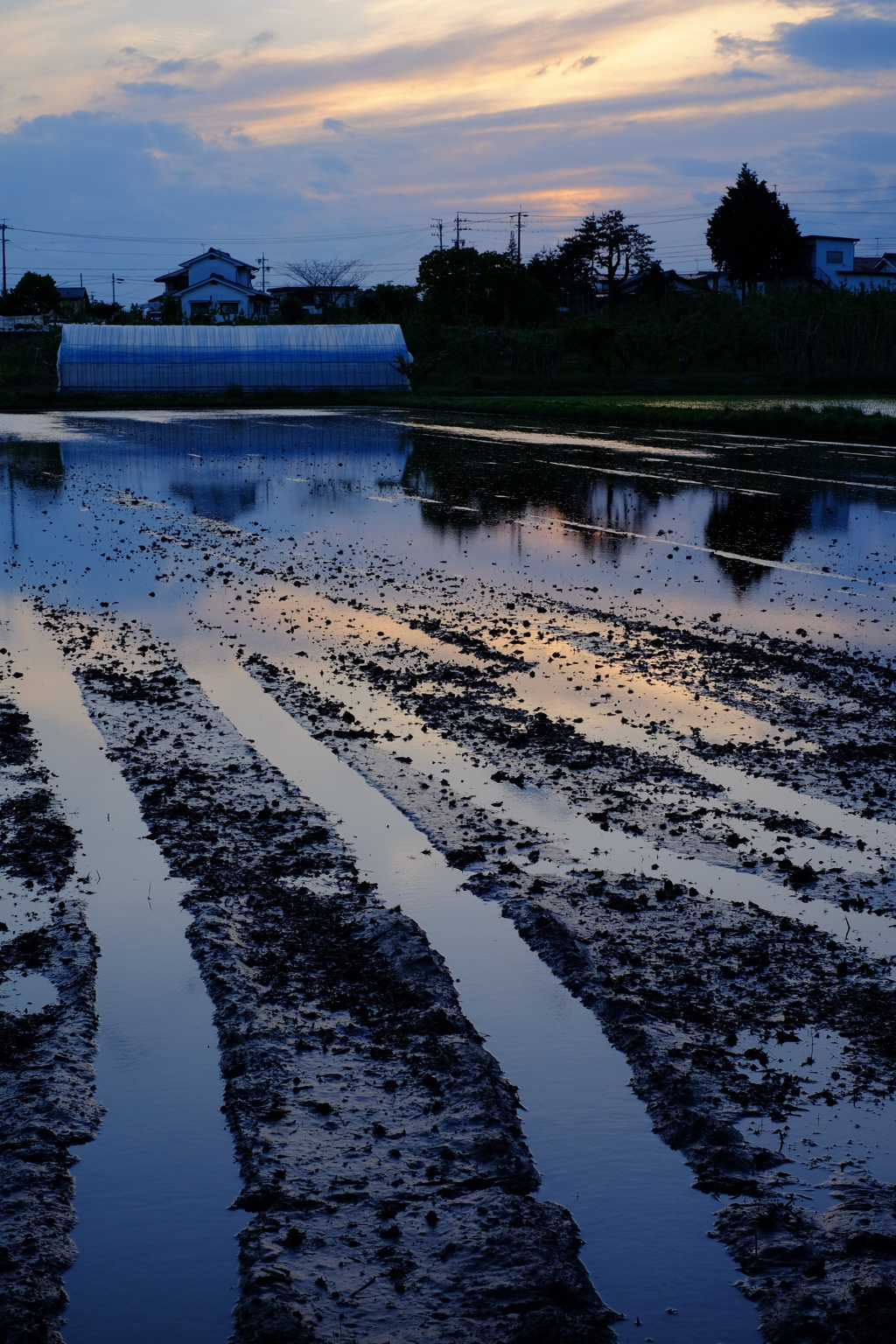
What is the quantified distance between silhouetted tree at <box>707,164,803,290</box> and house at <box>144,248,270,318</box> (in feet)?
113

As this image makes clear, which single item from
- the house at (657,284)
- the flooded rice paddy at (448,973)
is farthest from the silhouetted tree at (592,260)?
the flooded rice paddy at (448,973)

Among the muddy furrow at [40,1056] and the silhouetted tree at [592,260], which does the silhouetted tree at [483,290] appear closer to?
the silhouetted tree at [592,260]

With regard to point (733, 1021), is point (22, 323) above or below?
above

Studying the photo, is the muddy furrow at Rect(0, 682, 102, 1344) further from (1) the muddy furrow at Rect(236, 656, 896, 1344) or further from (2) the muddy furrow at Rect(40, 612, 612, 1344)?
(1) the muddy furrow at Rect(236, 656, 896, 1344)

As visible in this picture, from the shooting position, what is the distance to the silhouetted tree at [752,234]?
3044 inches

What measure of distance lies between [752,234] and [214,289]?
139 feet

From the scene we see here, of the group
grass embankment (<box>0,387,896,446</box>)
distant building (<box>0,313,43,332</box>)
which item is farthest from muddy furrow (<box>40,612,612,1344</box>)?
distant building (<box>0,313,43,332</box>)

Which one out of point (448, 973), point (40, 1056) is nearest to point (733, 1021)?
point (448, 973)

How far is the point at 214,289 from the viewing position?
101 meters

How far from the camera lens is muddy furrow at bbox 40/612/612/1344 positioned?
300 centimetres

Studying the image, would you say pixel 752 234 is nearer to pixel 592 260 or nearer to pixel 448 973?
pixel 592 260

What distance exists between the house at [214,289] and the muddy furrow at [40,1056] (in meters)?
92.0

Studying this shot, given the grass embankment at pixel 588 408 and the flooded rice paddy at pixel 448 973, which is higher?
the grass embankment at pixel 588 408

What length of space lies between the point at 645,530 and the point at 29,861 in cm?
1165
